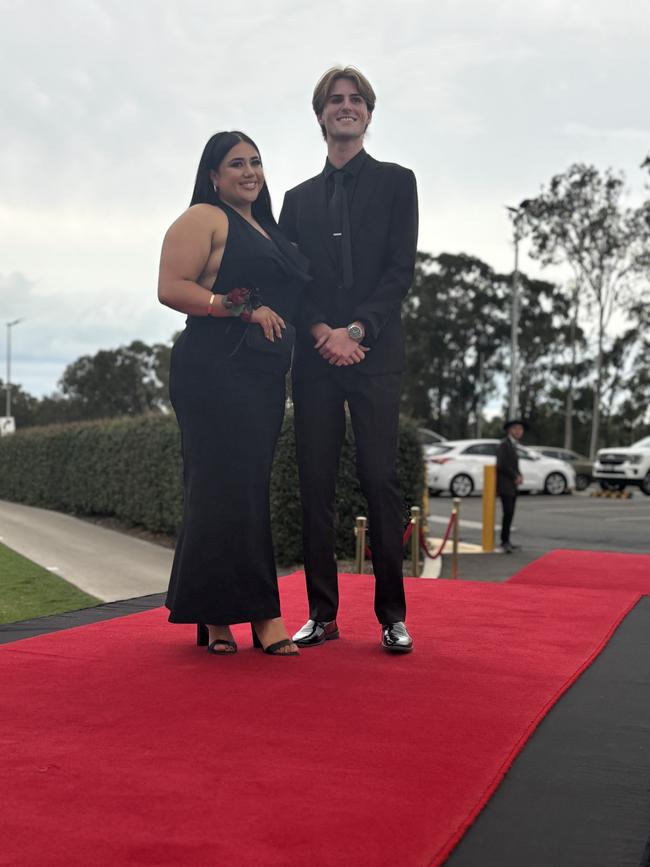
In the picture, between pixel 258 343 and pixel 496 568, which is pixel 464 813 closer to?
pixel 258 343

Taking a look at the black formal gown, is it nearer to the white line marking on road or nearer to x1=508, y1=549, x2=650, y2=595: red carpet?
x1=508, y1=549, x2=650, y2=595: red carpet

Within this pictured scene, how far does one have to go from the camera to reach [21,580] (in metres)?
9.39

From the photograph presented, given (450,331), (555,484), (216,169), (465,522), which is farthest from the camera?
(450,331)

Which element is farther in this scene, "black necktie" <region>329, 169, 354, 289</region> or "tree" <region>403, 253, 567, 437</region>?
"tree" <region>403, 253, 567, 437</region>

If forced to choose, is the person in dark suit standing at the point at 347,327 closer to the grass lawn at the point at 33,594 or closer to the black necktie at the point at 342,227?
the black necktie at the point at 342,227

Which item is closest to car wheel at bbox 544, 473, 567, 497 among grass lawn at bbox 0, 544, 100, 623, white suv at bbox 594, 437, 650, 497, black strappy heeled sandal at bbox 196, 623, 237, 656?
white suv at bbox 594, 437, 650, 497

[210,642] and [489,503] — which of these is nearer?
[210,642]

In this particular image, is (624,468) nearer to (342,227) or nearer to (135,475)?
(135,475)

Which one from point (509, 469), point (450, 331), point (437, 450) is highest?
point (450, 331)

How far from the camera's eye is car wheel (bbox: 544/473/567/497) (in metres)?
25.3

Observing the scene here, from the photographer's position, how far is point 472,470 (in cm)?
2372

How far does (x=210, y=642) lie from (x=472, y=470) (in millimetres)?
20414

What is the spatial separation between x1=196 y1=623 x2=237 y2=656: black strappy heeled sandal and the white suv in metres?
23.6

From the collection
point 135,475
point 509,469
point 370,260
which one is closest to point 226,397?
point 370,260
